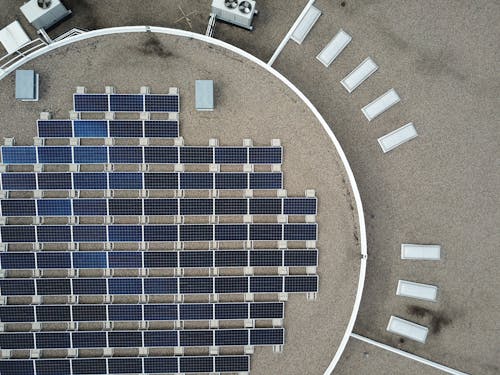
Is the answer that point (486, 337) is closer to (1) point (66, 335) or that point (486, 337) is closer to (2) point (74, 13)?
(1) point (66, 335)

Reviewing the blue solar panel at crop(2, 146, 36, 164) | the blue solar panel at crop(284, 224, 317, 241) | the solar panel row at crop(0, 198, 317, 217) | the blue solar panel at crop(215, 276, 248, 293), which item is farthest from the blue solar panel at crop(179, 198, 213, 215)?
the blue solar panel at crop(2, 146, 36, 164)

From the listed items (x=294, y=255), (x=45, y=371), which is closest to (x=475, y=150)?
(x=294, y=255)

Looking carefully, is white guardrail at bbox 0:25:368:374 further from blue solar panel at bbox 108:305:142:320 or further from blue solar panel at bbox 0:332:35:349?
blue solar panel at bbox 0:332:35:349

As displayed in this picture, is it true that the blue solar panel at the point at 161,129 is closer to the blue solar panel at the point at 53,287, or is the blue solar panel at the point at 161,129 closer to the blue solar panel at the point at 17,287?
the blue solar panel at the point at 53,287

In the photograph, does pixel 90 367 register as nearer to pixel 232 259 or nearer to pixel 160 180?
pixel 232 259

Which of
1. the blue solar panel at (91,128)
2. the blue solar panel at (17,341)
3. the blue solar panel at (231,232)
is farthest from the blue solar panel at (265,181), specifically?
the blue solar panel at (17,341)

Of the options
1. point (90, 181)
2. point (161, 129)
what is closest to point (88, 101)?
point (161, 129)
